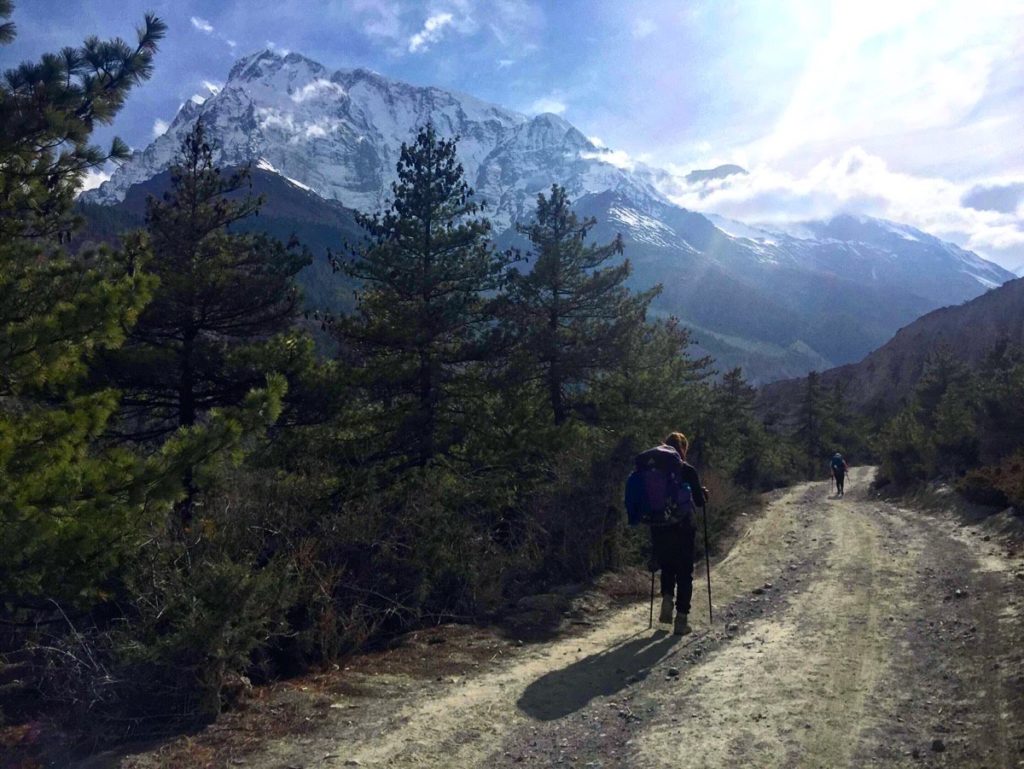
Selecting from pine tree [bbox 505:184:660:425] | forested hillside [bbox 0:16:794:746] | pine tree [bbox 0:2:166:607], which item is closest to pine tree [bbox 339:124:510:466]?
forested hillside [bbox 0:16:794:746]

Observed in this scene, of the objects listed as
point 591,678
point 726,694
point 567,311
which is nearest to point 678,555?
point 591,678

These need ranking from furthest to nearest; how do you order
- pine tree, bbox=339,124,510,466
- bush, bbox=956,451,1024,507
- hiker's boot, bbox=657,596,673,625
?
pine tree, bbox=339,124,510,466 < bush, bbox=956,451,1024,507 < hiker's boot, bbox=657,596,673,625

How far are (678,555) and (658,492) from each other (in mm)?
668

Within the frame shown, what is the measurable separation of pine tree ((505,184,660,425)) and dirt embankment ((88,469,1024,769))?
8759 mm

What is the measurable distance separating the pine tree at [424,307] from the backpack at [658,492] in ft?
23.9

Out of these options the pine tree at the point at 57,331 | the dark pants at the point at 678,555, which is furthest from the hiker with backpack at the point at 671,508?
the pine tree at the point at 57,331

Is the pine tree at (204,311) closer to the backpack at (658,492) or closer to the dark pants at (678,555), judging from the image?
the backpack at (658,492)

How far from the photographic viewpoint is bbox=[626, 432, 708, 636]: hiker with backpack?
21.8ft

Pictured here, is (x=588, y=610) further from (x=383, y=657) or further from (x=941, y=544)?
(x=941, y=544)

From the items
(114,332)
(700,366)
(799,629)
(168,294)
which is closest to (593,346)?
(168,294)

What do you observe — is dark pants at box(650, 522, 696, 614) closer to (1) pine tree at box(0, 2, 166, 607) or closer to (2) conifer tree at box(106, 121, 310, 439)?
(1) pine tree at box(0, 2, 166, 607)

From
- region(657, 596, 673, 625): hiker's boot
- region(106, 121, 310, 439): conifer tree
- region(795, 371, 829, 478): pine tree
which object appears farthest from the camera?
region(795, 371, 829, 478): pine tree

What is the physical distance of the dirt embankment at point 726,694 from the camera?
413 centimetres

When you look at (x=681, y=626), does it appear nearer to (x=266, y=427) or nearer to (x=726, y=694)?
(x=726, y=694)
